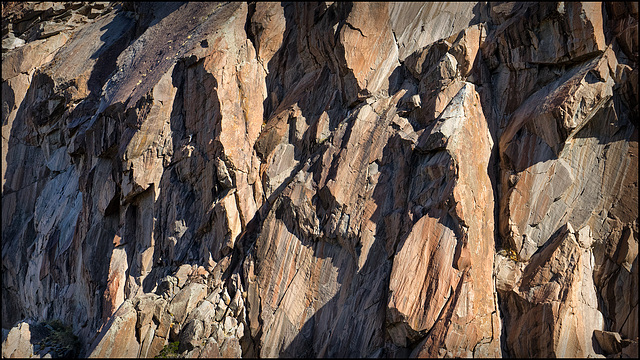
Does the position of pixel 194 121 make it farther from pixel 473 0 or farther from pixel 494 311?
pixel 494 311

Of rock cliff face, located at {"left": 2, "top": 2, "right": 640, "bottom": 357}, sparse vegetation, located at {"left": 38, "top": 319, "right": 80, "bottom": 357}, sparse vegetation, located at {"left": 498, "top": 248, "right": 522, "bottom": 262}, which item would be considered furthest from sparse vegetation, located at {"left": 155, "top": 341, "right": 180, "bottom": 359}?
sparse vegetation, located at {"left": 498, "top": 248, "right": 522, "bottom": 262}

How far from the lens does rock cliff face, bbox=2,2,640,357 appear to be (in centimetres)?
1495

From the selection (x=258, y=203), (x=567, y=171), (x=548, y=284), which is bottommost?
(x=548, y=284)

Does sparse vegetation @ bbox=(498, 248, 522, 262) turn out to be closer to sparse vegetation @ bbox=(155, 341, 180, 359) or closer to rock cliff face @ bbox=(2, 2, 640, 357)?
rock cliff face @ bbox=(2, 2, 640, 357)

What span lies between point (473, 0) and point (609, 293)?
11.0m

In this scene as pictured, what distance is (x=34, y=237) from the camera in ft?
87.6

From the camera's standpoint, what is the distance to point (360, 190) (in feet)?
57.0

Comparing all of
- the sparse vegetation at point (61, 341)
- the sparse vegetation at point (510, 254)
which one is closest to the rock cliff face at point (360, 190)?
the sparse vegetation at point (510, 254)

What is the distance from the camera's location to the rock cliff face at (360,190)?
1495cm

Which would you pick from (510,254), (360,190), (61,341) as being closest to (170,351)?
(61,341)

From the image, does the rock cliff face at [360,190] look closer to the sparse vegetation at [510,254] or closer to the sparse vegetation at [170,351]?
the sparse vegetation at [510,254]

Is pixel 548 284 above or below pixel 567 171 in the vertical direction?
below

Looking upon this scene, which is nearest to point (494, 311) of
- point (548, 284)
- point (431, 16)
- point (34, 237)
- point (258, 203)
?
point (548, 284)

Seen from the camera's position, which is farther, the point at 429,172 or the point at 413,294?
the point at 429,172
